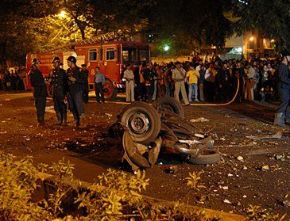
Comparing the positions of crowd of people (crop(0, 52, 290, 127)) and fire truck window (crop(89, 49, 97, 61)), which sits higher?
fire truck window (crop(89, 49, 97, 61))

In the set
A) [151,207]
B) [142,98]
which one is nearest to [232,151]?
[151,207]

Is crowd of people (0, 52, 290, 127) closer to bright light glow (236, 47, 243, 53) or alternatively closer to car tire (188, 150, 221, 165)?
car tire (188, 150, 221, 165)

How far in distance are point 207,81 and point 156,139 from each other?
1189cm

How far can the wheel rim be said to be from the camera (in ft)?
29.1

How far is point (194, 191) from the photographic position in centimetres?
730

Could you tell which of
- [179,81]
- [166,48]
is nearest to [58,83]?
[179,81]

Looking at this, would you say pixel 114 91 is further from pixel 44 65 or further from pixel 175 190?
pixel 175 190

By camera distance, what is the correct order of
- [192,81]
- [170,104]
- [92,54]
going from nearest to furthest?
[170,104] → [192,81] → [92,54]

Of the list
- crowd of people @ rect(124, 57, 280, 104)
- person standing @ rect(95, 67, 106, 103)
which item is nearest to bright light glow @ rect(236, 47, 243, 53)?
crowd of people @ rect(124, 57, 280, 104)

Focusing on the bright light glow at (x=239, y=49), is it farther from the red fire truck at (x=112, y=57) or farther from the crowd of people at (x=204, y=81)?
the crowd of people at (x=204, y=81)

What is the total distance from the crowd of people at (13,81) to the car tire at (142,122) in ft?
95.0

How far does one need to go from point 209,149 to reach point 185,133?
1.86 ft

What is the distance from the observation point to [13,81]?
37.7 metres

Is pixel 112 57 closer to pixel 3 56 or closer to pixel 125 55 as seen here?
pixel 125 55
